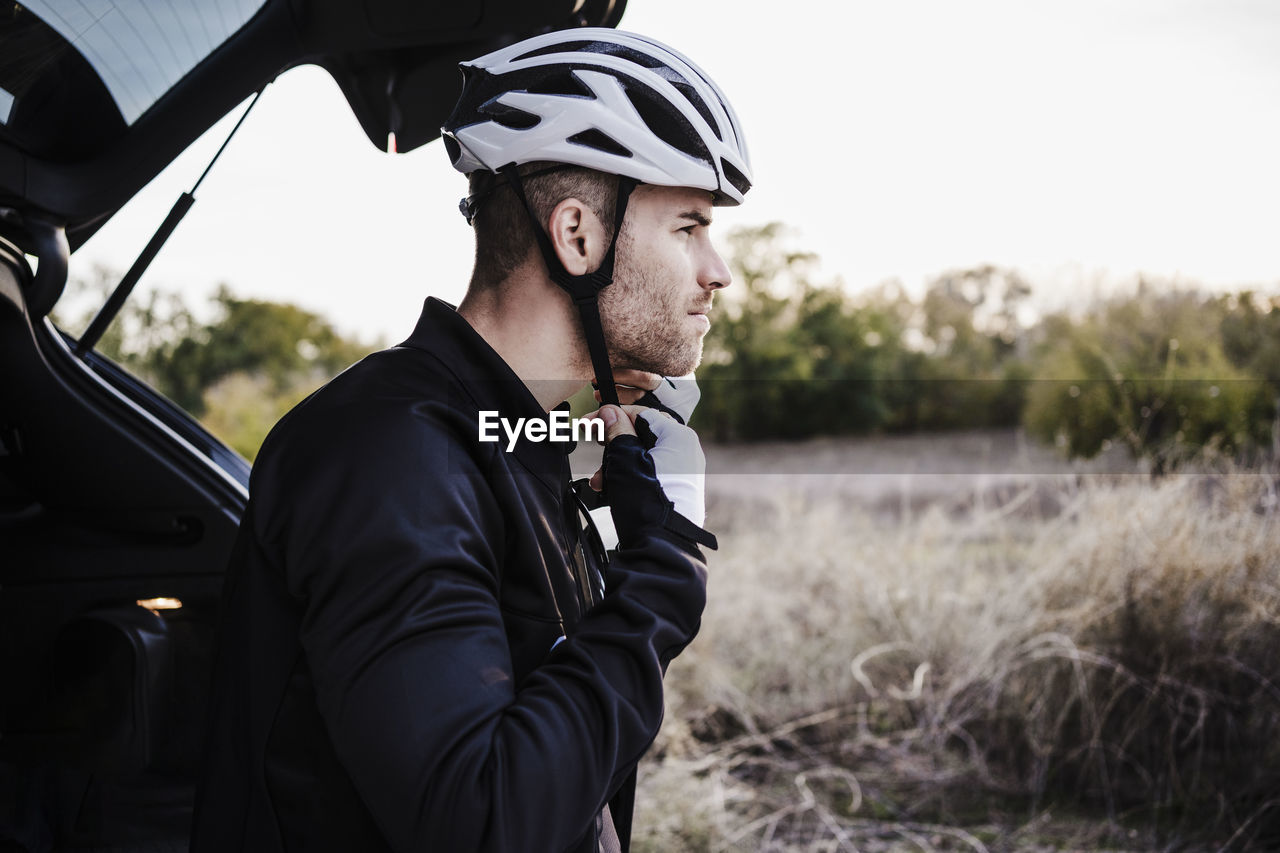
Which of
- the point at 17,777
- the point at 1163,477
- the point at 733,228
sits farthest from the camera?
the point at 733,228

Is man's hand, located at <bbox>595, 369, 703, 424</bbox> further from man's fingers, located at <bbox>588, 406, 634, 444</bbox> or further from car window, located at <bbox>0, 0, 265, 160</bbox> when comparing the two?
car window, located at <bbox>0, 0, 265, 160</bbox>

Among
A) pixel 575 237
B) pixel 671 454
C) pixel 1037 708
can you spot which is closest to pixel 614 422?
pixel 671 454

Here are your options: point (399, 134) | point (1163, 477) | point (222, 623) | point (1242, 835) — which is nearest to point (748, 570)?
point (1163, 477)

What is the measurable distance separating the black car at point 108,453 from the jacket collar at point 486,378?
93 cm

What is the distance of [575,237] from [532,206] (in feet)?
0.38

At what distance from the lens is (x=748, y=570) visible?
6.51 meters

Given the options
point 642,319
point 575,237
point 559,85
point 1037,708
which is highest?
point 559,85

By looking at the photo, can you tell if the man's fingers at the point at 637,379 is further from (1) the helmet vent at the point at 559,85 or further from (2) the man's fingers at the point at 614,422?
(1) the helmet vent at the point at 559,85

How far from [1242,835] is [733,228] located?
27.1 feet

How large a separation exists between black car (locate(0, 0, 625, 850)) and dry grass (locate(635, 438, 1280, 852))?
8.40 feet

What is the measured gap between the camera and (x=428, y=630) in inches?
44.9

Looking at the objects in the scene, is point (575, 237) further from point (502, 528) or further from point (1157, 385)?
point (1157, 385)

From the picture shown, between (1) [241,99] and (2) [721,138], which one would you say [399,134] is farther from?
(2) [721,138]

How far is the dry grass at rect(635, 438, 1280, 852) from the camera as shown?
13.2 feet
